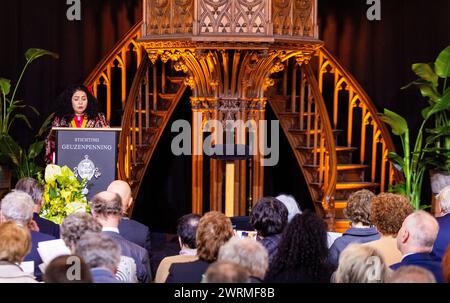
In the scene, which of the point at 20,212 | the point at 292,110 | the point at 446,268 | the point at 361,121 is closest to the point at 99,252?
the point at 20,212

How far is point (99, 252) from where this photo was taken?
4.13 meters

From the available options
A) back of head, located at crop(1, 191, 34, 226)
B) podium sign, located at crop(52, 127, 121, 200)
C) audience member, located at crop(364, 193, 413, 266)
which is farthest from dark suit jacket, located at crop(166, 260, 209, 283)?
podium sign, located at crop(52, 127, 121, 200)

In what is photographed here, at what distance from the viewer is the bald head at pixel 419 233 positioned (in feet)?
15.4

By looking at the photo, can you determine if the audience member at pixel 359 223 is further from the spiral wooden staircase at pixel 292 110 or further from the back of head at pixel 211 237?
the spiral wooden staircase at pixel 292 110

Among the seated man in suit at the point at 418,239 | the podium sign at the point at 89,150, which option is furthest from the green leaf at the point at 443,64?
the seated man in suit at the point at 418,239

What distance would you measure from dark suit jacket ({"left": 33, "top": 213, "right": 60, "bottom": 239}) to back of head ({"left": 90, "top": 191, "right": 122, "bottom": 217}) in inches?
27.7

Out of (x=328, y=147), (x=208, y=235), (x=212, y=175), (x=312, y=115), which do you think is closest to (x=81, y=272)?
(x=208, y=235)

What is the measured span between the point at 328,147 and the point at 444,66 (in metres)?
1.35

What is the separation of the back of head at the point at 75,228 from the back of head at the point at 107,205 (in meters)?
0.52

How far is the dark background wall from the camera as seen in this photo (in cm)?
993

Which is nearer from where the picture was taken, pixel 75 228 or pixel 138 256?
pixel 75 228

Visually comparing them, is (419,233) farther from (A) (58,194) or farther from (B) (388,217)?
(A) (58,194)

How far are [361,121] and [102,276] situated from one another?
6.76m
